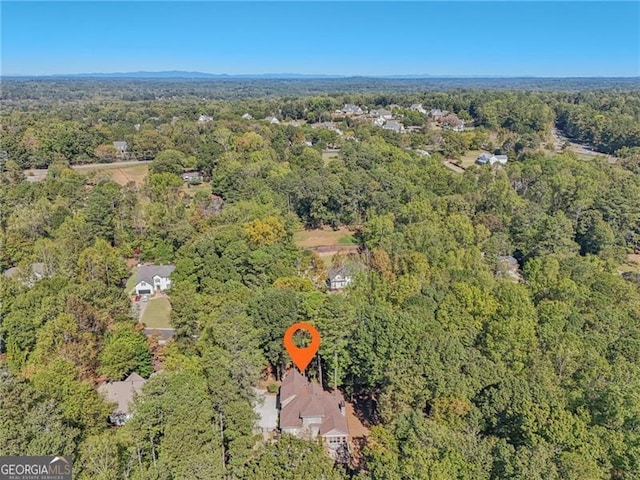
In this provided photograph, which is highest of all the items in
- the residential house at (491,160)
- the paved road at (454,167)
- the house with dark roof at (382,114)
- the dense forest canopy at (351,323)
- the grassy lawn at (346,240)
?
the house with dark roof at (382,114)

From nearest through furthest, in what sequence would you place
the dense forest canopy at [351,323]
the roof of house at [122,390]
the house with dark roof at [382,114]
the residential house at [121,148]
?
1. the dense forest canopy at [351,323]
2. the roof of house at [122,390]
3. the residential house at [121,148]
4. the house with dark roof at [382,114]

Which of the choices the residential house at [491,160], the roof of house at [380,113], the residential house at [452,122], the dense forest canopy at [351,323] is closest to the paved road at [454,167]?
the residential house at [491,160]

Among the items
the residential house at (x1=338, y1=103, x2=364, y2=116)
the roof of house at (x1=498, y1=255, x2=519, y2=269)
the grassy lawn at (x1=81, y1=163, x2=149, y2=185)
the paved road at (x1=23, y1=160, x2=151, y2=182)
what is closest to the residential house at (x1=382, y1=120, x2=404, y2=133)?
the residential house at (x1=338, y1=103, x2=364, y2=116)

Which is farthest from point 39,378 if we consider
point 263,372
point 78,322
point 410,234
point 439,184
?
point 439,184

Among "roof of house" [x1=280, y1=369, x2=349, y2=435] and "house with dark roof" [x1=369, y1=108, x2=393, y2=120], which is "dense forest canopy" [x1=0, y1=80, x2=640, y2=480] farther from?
"house with dark roof" [x1=369, y1=108, x2=393, y2=120]

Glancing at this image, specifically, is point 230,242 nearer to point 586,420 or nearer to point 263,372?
point 263,372

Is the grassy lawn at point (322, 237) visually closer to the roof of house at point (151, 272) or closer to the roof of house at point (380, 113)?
the roof of house at point (151, 272)
